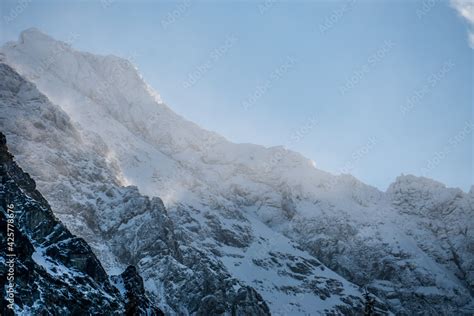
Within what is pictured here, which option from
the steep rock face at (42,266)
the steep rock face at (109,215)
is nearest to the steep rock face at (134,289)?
the steep rock face at (42,266)

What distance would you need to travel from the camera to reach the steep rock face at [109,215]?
452 ft

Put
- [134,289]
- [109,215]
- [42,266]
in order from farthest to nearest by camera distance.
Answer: [109,215]
[134,289]
[42,266]

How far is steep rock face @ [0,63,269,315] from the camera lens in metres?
138

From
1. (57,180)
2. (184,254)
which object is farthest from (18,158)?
(184,254)

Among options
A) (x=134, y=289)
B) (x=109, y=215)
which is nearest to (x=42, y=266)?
(x=134, y=289)

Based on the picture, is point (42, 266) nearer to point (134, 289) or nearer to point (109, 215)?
point (134, 289)

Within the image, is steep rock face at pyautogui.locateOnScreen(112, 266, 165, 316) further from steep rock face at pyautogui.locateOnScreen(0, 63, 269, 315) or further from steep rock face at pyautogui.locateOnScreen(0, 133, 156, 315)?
steep rock face at pyautogui.locateOnScreen(0, 63, 269, 315)

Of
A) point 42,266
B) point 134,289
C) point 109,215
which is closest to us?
point 42,266

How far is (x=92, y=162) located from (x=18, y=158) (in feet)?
104

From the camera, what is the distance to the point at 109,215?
155 metres

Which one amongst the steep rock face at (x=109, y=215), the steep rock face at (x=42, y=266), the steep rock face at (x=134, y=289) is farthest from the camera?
the steep rock face at (x=109, y=215)

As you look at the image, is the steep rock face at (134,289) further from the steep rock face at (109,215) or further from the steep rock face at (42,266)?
the steep rock face at (109,215)

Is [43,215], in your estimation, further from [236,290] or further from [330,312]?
[330,312]

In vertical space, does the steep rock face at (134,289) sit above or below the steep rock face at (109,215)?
below
